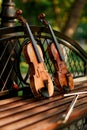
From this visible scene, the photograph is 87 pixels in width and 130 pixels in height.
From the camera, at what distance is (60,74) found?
14.0ft

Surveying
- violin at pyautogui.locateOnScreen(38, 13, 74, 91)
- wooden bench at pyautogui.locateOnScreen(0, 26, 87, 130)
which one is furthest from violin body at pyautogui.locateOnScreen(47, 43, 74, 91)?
wooden bench at pyautogui.locateOnScreen(0, 26, 87, 130)

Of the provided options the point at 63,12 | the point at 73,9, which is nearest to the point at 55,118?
the point at 73,9

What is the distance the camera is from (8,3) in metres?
4.59

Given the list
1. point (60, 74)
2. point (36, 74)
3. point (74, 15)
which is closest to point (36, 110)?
point (36, 74)

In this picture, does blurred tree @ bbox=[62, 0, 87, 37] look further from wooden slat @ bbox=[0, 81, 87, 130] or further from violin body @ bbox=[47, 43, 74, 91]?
wooden slat @ bbox=[0, 81, 87, 130]

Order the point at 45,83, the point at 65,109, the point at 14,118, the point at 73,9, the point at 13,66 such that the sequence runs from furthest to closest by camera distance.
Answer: the point at 73,9 → the point at 13,66 → the point at 45,83 → the point at 65,109 → the point at 14,118

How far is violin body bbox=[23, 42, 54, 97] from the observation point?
12.9 feet

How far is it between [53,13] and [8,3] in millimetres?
17482

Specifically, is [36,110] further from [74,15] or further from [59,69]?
[74,15]

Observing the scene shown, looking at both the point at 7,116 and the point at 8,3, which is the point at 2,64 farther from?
the point at 7,116

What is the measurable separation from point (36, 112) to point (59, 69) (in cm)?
76

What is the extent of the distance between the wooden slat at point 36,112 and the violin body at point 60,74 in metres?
0.12

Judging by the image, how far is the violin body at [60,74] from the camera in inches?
167

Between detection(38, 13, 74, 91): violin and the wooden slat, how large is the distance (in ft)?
0.42
